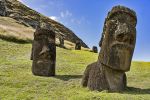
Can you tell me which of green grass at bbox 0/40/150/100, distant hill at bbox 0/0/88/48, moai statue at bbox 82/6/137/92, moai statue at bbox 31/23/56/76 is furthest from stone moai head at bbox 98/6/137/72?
distant hill at bbox 0/0/88/48

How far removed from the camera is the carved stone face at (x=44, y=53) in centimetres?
3428

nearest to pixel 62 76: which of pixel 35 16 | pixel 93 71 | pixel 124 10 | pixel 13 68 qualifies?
pixel 13 68

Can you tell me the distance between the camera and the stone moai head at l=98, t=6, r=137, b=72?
26250 mm

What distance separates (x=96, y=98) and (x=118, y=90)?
294 centimetres

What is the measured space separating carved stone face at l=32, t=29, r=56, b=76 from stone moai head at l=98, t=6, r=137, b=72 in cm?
857

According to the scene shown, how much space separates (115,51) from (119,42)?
2.16 feet

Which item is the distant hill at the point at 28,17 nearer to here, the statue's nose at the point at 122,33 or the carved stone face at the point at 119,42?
the carved stone face at the point at 119,42

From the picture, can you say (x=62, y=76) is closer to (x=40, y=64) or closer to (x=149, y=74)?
(x=40, y=64)

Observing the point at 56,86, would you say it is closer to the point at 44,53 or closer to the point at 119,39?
the point at 119,39

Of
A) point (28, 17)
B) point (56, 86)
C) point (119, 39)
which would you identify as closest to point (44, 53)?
point (56, 86)

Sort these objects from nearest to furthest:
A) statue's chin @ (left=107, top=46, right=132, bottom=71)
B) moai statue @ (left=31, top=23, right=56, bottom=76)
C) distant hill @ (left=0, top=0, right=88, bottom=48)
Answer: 1. statue's chin @ (left=107, top=46, right=132, bottom=71)
2. moai statue @ (left=31, top=23, right=56, bottom=76)
3. distant hill @ (left=0, top=0, right=88, bottom=48)

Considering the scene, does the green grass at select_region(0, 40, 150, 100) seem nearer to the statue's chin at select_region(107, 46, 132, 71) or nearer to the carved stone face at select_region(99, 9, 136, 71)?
the statue's chin at select_region(107, 46, 132, 71)

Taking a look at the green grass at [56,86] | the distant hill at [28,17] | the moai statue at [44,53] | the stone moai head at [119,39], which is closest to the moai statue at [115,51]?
the stone moai head at [119,39]

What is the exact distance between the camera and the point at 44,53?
34875 mm
